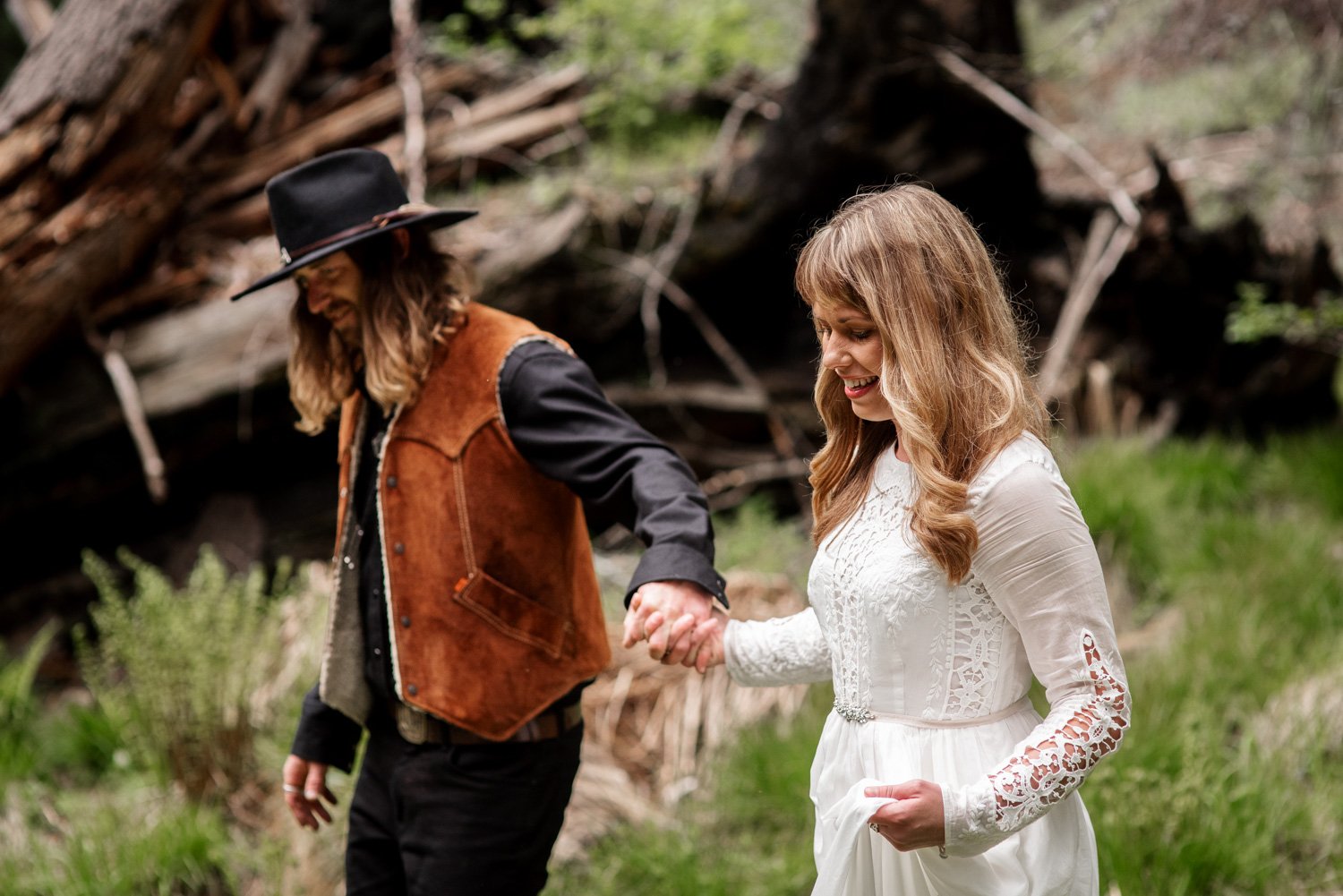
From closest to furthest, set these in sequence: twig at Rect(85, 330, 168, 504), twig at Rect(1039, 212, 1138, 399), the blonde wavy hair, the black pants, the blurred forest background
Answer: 1. the blonde wavy hair
2. the black pants
3. the blurred forest background
4. twig at Rect(85, 330, 168, 504)
5. twig at Rect(1039, 212, 1138, 399)

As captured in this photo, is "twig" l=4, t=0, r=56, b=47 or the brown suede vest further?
"twig" l=4, t=0, r=56, b=47

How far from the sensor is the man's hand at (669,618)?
2.07m

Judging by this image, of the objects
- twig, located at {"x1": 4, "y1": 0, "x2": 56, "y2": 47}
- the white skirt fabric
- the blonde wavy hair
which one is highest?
twig, located at {"x1": 4, "y1": 0, "x2": 56, "y2": 47}

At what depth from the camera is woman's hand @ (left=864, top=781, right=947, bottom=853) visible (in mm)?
1692

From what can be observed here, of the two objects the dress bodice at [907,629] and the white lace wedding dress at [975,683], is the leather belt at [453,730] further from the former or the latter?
the dress bodice at [907,629]

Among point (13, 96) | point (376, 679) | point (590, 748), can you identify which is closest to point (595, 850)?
point (590, 748)

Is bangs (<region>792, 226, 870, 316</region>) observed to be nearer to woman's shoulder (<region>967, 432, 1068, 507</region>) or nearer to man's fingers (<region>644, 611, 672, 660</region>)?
woman's shoulder (<region>967, 432, 1068, 507</region>)

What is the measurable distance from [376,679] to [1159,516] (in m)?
4.38

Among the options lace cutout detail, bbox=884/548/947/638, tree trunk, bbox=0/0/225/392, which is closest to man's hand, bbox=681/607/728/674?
lace cutout detail, bbox=884/548/947/638

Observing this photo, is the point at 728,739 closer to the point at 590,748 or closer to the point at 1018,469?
the point at 590,748

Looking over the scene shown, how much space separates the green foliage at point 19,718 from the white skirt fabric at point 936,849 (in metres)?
4.19

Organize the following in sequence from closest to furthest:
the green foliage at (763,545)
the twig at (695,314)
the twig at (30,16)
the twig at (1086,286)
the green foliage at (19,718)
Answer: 1. the green foliage at (19,718)
2. the green foliage at (763,545)
3. the twig at (1086,286)
4. the twig at (695,314)
5. the twig at (30,16)

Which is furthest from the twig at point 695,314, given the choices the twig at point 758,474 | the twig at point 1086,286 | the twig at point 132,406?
the twig at point 132,406

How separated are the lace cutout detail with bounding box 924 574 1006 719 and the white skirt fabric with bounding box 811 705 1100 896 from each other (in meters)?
0.05
